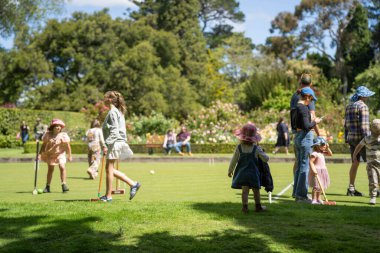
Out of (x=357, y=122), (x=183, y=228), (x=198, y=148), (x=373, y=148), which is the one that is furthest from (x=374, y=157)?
(x=198, y=148)

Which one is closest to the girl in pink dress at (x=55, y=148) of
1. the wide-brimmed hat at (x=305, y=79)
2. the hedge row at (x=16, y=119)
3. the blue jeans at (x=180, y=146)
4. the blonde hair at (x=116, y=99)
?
the blonde hair at (x=116, y=99)

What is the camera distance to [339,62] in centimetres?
5572

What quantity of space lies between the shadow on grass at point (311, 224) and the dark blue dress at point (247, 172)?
0.35 m

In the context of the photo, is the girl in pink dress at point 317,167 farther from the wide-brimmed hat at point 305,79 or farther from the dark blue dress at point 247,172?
the dark blue dress at point 247,172

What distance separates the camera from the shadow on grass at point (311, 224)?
539cm

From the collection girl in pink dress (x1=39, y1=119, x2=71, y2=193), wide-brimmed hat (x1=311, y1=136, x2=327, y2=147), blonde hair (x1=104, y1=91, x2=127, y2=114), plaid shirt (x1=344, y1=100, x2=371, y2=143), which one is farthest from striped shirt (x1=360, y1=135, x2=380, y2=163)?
girl in pink dress (x1=39, y1=119, x2=71, y2=193)

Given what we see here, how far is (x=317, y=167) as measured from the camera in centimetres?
904

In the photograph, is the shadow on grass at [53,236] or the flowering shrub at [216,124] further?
the flowering shrub at [216,124]

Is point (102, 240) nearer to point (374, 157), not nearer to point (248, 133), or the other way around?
point (248, 133)

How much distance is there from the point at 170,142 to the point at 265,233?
20868 millimetres

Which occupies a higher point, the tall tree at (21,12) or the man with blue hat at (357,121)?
the tall tree at (21,12)

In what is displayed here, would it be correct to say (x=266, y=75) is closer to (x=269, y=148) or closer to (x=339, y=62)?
(x=339, y=62)

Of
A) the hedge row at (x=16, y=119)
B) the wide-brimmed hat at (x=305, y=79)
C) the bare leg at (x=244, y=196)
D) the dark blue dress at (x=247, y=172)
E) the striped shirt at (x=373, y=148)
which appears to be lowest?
the bare leg at (x=244, y=196)

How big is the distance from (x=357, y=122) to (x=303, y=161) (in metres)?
2.28
